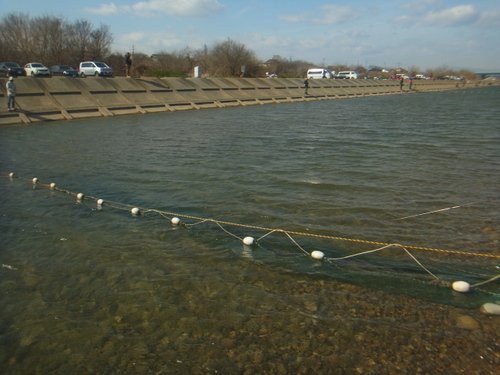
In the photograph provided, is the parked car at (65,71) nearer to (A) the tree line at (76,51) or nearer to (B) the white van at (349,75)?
(A) the tree line at (76,51)

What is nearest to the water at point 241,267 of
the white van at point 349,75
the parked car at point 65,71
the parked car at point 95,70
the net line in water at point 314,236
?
the net line in water at point 314,236

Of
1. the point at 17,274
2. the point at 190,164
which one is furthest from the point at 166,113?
the point at 17,274

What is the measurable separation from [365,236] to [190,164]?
682cm

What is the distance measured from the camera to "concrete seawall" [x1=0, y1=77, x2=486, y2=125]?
24.4m

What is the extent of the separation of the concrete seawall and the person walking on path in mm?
328

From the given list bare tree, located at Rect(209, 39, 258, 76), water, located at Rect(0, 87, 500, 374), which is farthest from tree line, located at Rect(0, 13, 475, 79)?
water, located at Rect(0, 87, 500, 374)

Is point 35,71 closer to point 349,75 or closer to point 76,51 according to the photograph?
point 76,51

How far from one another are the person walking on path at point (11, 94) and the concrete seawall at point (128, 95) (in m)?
0.33

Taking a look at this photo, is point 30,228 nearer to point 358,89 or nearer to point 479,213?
point 479,213

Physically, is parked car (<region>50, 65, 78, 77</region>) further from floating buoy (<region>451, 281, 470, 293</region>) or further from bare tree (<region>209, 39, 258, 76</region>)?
floating buoy (<region>451, 281, 470, 293</region>)

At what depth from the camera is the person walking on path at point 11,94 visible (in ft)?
70.9

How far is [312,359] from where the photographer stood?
3535 millimetres

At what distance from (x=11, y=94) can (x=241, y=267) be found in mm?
Answer: 22528

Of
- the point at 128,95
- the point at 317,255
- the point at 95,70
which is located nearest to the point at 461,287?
the point at 317,255
